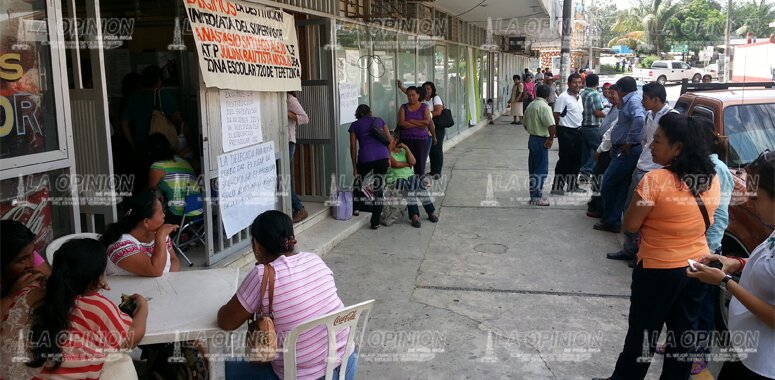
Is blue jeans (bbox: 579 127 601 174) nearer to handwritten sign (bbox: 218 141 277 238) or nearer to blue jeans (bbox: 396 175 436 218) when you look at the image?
blue jeans (bbox: 396 175 436 218)

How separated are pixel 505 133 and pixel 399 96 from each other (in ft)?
25.9

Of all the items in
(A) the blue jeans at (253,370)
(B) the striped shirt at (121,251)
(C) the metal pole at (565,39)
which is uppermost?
(C) the metal pole at (565,39)

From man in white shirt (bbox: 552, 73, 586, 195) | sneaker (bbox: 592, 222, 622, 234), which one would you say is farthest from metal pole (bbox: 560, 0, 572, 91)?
sneaker (bbox: 592, 222, 622, 234)

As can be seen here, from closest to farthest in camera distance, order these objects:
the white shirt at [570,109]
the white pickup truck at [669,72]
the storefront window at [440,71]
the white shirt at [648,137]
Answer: the white shirt at [648,137], the white shirt at [570,109], the storefront window at [440,71], the white pickup truck at [669,72]

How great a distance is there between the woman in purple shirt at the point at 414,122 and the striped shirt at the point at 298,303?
5.95 m

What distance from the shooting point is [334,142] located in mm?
7812

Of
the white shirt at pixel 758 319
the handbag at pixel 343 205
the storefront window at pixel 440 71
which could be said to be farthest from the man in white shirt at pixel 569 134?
the white shirt at pixel 758 319

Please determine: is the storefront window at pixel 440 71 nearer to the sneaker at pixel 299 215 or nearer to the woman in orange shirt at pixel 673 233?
the sneaker at pixel 299 215

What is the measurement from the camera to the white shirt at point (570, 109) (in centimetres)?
900

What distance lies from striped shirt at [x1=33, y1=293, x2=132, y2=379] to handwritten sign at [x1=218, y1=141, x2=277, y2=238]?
3032 millimetres

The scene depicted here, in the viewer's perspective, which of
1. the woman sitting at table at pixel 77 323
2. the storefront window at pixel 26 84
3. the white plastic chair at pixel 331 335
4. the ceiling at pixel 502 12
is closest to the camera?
the woman sitting at table at pixel 77 323

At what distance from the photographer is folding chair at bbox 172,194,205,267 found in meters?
5.36

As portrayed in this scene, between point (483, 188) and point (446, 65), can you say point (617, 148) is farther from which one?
point (446, 65)

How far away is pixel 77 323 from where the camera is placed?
231 cm
